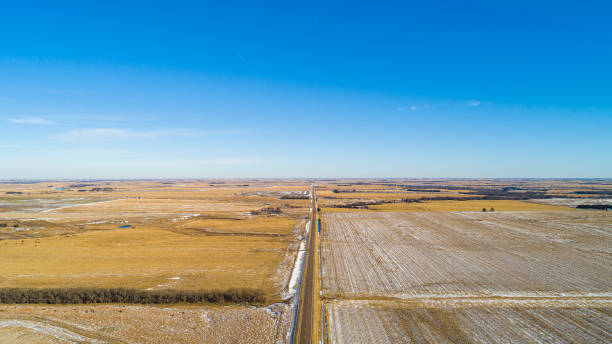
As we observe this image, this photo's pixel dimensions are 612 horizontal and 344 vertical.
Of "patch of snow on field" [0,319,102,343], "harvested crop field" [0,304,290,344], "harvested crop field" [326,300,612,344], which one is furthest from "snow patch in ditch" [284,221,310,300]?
"patch of snow on field" [0,319,102,343]

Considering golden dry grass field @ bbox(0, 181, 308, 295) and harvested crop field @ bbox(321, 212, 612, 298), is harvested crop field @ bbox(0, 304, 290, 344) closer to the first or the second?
golden dry grass field @ bbox(0, 181, 308, 295)

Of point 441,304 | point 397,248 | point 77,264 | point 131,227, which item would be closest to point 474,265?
point 397,248

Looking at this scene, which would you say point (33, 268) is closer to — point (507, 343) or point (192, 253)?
point (192, 253)

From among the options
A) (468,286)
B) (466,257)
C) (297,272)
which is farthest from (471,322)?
(466,257)

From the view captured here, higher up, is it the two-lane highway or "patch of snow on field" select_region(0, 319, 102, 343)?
"patch of snow on field" select_region(0, 319, 102, 343)

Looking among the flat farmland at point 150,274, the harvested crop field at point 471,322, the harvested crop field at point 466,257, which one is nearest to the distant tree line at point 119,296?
the flat farmland at point 150,274

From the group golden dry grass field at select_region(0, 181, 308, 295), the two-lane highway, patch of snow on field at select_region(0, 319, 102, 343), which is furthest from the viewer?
golden dry grass field at select_region(0, 181, 308, 295)

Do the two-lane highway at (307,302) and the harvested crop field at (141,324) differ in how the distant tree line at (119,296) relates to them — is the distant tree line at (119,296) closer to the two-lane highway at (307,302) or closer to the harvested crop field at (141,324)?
the harvested crop field at (141,324)
